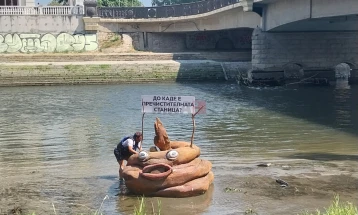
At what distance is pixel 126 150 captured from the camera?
626 inches

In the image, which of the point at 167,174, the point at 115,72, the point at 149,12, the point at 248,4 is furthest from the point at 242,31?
the point at 167,174

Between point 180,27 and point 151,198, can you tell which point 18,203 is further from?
point 180,27

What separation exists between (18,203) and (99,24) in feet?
158

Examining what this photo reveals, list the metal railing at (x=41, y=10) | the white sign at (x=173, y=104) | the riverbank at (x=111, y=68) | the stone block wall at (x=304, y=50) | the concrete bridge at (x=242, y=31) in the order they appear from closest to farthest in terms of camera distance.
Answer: the white sign at (x=173, y=104), the concrete bridge at (x=242, y=31), the stone block wall at (x=304, y=50), the riverbank at (x=111, y=68), the metal railing at (x=41, y=10)

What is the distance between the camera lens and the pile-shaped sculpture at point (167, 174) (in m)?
14.4

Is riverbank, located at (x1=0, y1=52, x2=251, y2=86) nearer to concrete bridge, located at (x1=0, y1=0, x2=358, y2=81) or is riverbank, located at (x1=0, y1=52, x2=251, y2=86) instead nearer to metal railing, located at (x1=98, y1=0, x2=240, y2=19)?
concrete bridge, located at (x1=0, y1=0, x2=358, y2=81)

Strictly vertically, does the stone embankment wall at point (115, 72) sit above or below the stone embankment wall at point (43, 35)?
below

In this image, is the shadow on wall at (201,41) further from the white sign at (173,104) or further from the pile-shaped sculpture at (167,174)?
the pile-shaped sculpture at (167,174)

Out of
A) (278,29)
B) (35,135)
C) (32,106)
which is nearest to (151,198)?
(35,135)

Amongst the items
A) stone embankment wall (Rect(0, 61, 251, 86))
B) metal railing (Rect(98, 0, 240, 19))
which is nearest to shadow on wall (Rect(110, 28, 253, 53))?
metal railing (Rect(98, 0, 240, 19))

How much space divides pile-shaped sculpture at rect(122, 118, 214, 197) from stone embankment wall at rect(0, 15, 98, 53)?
4397 centimetres

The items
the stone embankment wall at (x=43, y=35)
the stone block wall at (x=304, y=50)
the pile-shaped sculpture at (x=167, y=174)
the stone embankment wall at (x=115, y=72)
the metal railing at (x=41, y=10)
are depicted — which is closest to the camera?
the pile-shaped sculpture at (x=167, y=174)

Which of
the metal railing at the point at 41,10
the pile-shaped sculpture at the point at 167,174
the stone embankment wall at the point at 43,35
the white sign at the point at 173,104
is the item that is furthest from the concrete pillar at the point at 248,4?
the pile-shaped sculpture at the point at 167,174

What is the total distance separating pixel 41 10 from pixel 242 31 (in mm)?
19548
